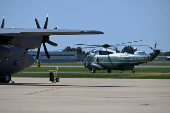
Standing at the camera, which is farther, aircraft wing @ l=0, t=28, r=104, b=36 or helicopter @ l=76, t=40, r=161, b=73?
helicopter @ l=76, t=40, r=161, b=73

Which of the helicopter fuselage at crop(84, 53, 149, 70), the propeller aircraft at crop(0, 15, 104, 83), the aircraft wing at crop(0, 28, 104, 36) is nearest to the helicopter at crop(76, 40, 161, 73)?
the helicopter fuselage at crop(84, 53, 149, 70)

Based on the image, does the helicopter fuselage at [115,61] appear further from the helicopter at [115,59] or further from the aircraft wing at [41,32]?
the aircraft wing at [41,32]

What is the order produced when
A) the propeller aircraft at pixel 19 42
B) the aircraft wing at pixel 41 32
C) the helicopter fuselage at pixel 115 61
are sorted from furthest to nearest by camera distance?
the helicopter fuselage at pixel 115 61 < the propeller aircraft at pixel 19 42 < the aircraft wing at pixel 41 32

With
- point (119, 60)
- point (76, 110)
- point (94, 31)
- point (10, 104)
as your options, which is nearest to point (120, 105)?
point (76, 110)

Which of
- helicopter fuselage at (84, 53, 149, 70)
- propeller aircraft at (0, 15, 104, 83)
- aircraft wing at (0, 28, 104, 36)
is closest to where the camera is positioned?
aircraft wing at (0, 28, 104, 36)

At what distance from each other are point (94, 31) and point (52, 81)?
10492 mm

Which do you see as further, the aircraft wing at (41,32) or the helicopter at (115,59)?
the helicopter at (115,59)

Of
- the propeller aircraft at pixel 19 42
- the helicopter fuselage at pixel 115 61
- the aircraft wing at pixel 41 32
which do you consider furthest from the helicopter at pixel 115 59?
the aircraft wing at pixel 41 32

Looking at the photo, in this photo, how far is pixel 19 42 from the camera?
29.1 metres

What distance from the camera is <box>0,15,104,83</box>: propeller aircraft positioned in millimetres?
26406

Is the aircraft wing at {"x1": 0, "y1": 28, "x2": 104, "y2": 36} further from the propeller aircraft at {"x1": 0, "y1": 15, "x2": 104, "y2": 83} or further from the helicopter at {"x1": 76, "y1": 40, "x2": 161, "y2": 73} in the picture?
the helicopter at {"x1": 76, "y1": 40, "x2": 161, "y2": 73}

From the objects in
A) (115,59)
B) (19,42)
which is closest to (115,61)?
(115,59)

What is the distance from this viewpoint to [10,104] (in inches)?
623

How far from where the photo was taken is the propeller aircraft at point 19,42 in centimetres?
2641
